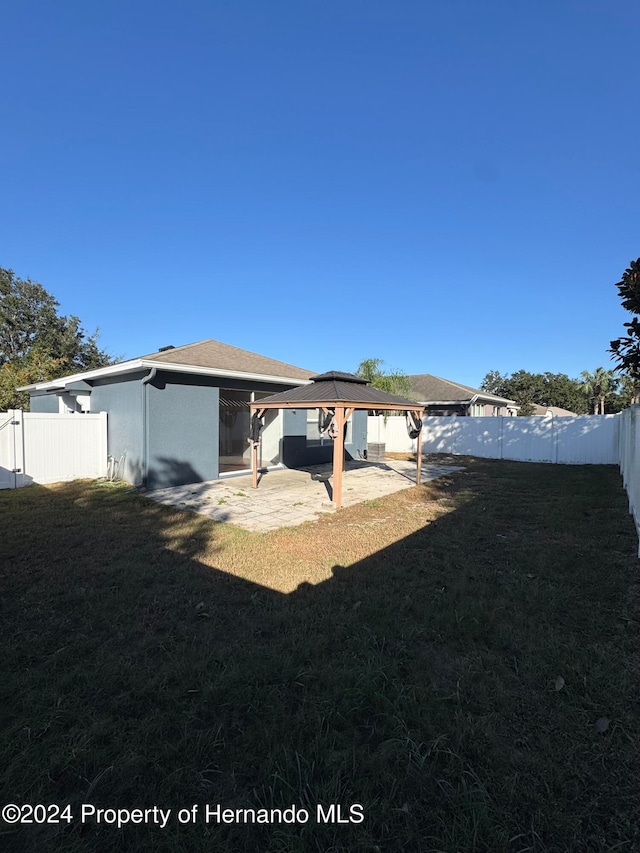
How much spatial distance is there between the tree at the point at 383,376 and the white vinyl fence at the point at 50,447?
50.6 ft

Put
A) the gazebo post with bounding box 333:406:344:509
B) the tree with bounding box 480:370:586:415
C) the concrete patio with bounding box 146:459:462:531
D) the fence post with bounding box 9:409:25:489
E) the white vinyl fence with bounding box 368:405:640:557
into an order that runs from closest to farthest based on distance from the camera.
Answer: the concrete patio with bounding box 146:459:462:531 < the gazebo post with bounding box 333:406:344:509 < the fence post with bounding box 9:409:25:489 < the white vinyl fence with bounding box 368:405:640:557 < the tree with bounding box 480:370:586:415

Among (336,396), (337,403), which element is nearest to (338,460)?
(337,403)

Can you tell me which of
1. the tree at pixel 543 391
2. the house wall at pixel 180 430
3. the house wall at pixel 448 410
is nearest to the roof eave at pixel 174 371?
the house wall at pixel 180 430

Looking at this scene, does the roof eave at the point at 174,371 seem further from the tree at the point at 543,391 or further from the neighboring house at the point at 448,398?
the tree at the point at 543,391

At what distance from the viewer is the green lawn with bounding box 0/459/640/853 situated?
1.67 metres

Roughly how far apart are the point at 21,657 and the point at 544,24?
13100 millimetres

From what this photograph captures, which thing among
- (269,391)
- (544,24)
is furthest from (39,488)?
(544,24)

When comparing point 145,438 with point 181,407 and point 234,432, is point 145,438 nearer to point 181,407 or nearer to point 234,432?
point 181,407

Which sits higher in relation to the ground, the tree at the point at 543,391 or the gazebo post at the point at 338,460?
the tree at the point at 543,391

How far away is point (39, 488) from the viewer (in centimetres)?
926

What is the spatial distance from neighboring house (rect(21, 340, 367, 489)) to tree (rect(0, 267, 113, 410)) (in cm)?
1807

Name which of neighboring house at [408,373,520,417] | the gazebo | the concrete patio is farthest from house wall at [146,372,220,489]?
neighboring house at [408,373,520,417]

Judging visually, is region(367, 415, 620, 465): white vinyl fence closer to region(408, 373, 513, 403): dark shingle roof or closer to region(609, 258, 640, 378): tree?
region(408, 373, 513, 403): dark shingle roof

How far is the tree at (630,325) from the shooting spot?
5060 mm
